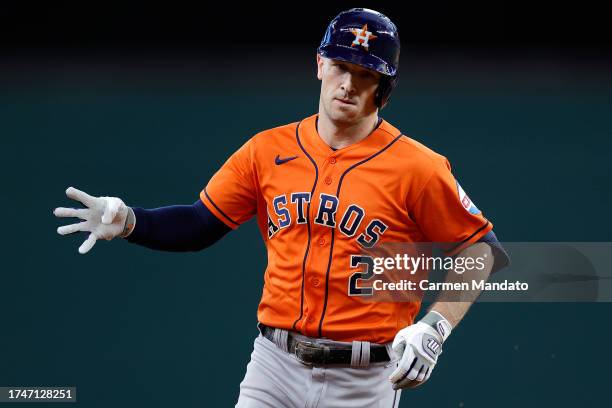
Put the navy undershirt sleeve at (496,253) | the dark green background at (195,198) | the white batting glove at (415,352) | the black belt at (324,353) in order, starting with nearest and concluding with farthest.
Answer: the white batting glove at (415,352)
the black belt at (324,353)
the navy undershirt sleeve at (496,253)
the dark green background at (195,198)

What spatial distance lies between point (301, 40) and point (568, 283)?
5.14 ft

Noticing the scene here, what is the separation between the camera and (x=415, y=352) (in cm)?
237

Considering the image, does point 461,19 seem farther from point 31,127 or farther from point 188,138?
point 31,127

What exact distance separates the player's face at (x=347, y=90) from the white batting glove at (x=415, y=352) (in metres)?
0.57

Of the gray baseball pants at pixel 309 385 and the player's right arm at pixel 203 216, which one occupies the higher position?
the player's right arm at pixel 203 216

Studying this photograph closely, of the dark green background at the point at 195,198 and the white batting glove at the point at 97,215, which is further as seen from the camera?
the dark green background at the point at 195,198

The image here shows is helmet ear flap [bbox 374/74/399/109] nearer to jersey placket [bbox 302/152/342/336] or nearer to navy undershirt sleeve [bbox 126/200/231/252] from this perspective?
jersey placket [bbox 302/152/342/336]

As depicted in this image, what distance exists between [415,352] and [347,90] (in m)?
0.68

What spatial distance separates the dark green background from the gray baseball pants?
1643 mm

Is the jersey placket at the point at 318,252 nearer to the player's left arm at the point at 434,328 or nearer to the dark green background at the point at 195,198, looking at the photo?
the player's left arm at the point at 434,328

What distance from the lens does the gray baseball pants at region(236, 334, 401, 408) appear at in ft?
8.23

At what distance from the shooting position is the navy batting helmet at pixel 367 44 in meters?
2.52

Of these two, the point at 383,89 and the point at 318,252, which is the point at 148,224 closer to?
the point at 318,252

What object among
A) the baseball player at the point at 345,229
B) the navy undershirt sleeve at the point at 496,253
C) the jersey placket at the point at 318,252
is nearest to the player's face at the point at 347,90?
the baseball player at the point at 345,229
